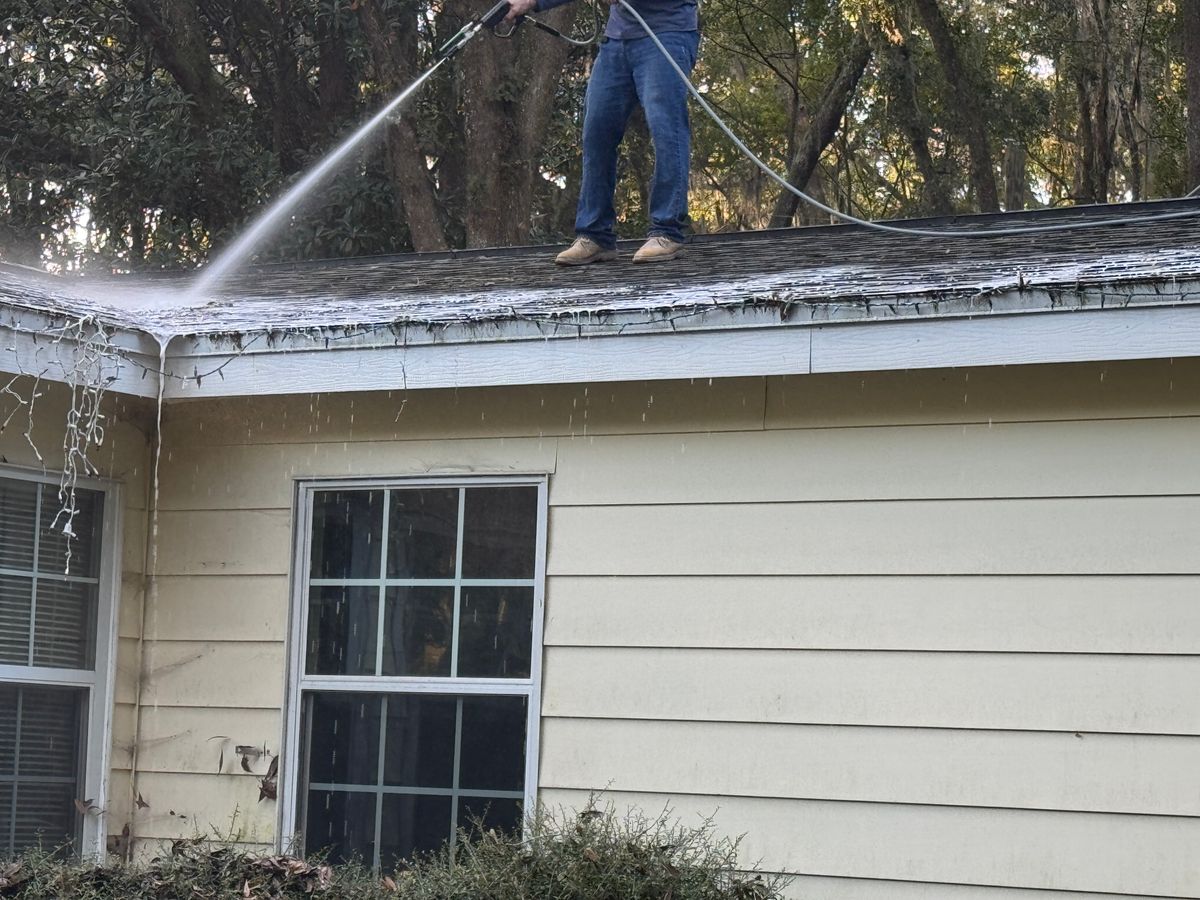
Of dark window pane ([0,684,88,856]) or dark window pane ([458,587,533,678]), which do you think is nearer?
dark window pane ([458,587,533,678])

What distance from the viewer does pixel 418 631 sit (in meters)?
5.40

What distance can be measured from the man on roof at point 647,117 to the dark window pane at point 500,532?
1.50 metres

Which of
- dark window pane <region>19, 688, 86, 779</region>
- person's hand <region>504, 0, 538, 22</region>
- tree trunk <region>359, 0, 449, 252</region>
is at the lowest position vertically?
dark window pane <region>19, 688, 86, 779</region>

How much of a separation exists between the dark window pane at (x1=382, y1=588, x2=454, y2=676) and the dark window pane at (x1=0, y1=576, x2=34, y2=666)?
1.31 meters

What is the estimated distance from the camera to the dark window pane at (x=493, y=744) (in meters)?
A: 5.21

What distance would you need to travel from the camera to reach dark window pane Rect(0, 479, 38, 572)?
554 cm

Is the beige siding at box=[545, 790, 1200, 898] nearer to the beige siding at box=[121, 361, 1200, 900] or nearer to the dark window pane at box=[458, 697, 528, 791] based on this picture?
the beige siding at box=[121, 361, 1200, 900]

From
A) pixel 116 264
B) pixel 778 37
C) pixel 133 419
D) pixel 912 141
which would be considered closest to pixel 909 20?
pixel 912 141

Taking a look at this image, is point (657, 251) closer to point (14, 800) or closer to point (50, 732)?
point (50, 732)

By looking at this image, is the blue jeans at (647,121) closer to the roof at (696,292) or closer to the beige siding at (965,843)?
the roof at (696,292)

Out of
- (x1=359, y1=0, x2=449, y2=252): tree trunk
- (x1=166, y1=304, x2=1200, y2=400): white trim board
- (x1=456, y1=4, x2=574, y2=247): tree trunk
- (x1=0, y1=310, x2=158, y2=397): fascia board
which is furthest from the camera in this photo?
(x1=359, y1=0, x2=449, y2=252): tree trunk

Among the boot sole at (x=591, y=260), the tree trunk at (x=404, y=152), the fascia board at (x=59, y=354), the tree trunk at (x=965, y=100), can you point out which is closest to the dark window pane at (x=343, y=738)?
the fascia board at (x=59, y=354)

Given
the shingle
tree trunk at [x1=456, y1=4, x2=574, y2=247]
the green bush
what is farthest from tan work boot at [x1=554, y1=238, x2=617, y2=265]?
tree trunk at [x1=456, y1=4, x2=574, y2=247]

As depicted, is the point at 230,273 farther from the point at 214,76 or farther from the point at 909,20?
the point at 909,20
